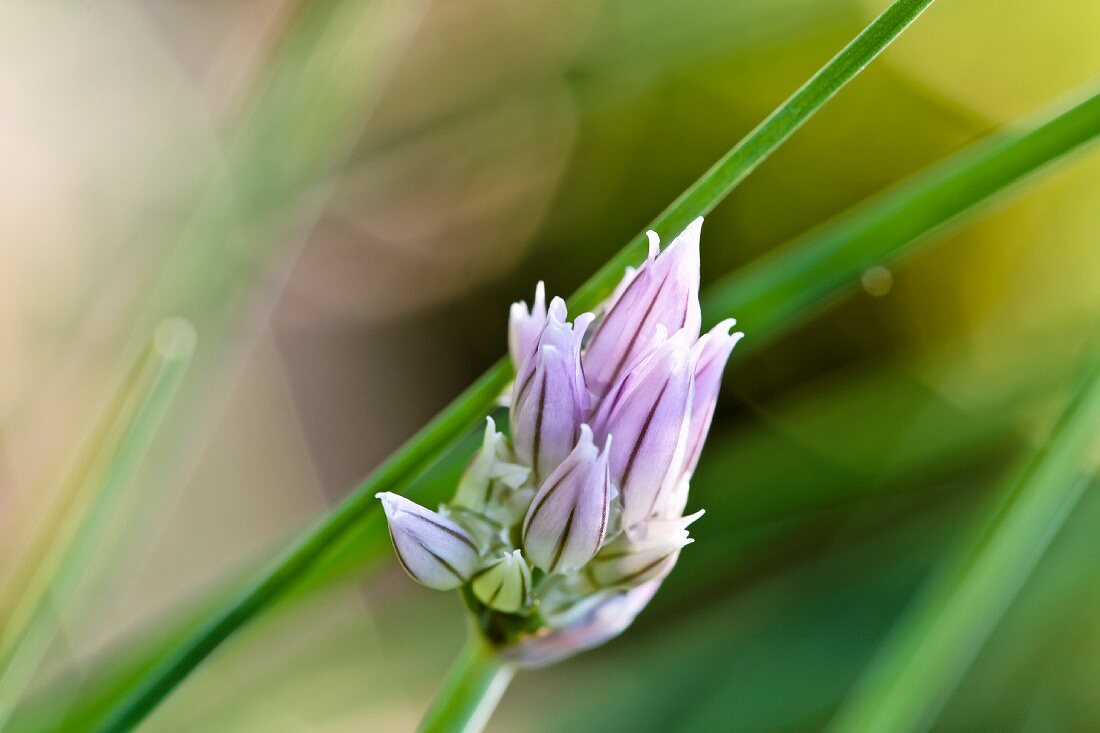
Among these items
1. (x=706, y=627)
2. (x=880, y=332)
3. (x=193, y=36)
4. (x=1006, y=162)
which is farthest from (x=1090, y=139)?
(x=193, y=36)

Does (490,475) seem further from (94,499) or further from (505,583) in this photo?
(94,499)

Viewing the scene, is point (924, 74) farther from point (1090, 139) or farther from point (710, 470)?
point (1090, 139)

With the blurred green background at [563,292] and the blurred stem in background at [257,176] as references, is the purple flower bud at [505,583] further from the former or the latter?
the blurred green background at [563,292]

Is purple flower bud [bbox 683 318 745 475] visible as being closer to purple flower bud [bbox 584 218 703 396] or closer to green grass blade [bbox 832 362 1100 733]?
purple flower bud [bbox 584 218 703 396]

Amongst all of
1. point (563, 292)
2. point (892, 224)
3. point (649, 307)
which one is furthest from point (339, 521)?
point (563, 292)

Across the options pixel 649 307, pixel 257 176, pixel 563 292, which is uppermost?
pixel 563 292

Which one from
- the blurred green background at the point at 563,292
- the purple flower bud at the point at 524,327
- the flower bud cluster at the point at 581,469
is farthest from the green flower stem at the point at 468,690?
the blurred green background at the point at 563,292
